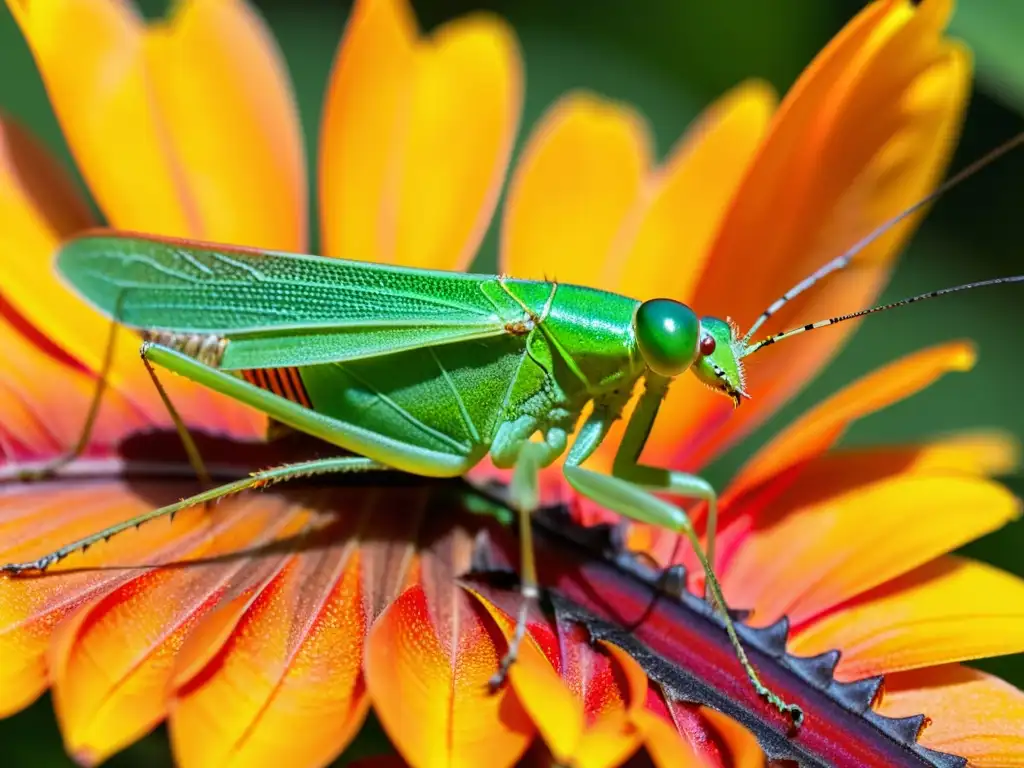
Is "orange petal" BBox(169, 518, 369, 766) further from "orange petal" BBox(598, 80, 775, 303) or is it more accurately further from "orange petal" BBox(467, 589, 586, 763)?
"orange petal" BBox(598, 80, 775, 303)

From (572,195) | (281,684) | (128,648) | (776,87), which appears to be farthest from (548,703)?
(776,87)

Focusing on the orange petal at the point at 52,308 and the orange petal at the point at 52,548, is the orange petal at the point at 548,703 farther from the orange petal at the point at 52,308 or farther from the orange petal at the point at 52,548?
the orange petal at the point at 52,308

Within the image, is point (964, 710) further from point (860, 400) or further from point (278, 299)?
point (278, 299)

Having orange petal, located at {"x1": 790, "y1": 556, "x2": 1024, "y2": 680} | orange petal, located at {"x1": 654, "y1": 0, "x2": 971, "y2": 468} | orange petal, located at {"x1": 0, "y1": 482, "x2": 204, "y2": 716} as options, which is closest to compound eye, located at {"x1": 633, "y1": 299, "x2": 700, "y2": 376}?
orange petal, located at {"x1": 654, "y1": 0, "x2": 971, "y2": 468}

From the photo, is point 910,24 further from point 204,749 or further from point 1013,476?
point 204,749

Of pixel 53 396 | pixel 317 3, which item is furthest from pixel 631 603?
pixel 317 3

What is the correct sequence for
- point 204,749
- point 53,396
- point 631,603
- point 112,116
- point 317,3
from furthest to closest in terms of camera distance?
point 317,3, point 112,116, point 53,396, point 631,603, point 204,749

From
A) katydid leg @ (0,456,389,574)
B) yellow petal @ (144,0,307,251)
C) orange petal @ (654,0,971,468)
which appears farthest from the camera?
yellow petal @ (144,0,307,251)
